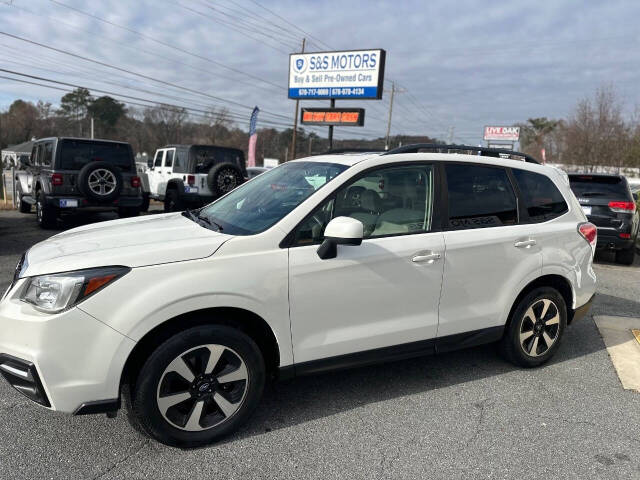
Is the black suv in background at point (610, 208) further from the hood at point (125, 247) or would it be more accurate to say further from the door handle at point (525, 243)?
the hood at point (125, 247)

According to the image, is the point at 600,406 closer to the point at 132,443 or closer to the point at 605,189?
the point at 132,443

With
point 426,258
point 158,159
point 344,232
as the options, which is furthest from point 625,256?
point 158,159

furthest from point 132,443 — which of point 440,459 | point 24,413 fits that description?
point 440,459

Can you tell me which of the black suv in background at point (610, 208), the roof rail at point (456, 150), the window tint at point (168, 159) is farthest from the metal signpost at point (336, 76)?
the roof rail at point (456, 150)

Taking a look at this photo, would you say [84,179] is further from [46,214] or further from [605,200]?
[605,200]

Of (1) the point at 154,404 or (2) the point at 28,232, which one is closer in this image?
(1) the point at 154,404

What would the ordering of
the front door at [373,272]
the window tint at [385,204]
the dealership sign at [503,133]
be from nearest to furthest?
the front door at [373,272] < the window tint at [385,204] < the dealership sign at [503,133]

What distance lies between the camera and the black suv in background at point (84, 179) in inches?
387

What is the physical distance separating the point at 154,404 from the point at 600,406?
3046 millimetres

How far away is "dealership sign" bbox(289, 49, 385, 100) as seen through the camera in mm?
22359

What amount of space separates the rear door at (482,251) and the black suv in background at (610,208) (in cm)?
570

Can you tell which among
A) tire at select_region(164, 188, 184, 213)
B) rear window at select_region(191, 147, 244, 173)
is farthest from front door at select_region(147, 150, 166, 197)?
rear window at select_region(191, 147, 244, 173)

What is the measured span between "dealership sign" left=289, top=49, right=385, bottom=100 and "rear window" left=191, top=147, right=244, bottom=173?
10.6m

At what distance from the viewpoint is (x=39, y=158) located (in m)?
11.1
